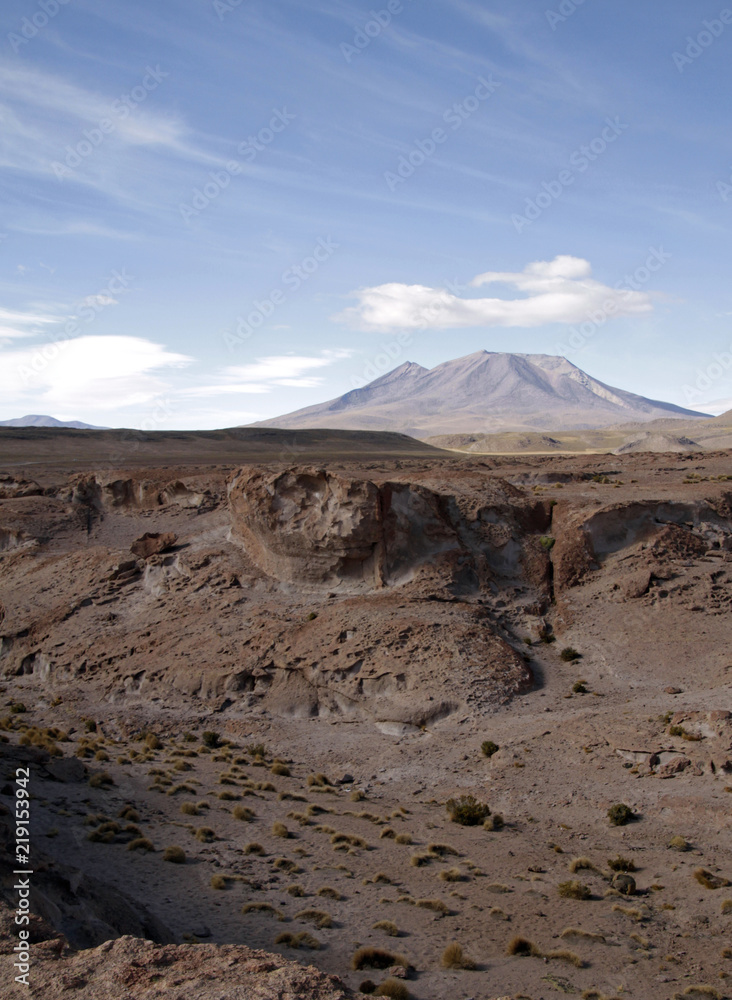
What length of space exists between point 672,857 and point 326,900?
7.78 meters

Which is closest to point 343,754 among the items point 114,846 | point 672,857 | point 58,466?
point 114,846

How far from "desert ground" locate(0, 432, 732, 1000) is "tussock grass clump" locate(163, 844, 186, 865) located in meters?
0.06

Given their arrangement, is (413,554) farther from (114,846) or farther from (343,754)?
(114,846)

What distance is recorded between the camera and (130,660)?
98.4ft

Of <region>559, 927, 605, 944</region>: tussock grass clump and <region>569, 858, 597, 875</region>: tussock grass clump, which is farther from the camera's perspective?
<region>569, 858, 597, 875</region>: tussock grass clump

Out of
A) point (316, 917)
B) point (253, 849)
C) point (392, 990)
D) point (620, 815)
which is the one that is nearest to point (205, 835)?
point (253, 849)

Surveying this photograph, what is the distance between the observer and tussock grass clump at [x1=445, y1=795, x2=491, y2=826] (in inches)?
719

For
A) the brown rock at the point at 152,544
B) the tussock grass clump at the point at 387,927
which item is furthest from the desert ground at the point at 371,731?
the brown rock at the point at 152,544

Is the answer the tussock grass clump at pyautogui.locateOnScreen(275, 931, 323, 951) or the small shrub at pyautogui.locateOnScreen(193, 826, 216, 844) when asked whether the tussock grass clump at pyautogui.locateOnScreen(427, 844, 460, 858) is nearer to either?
the tussock grass clump at pyautogui.locateOnScreen(275, 931, 323, 951)

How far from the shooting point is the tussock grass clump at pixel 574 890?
46.5 feet

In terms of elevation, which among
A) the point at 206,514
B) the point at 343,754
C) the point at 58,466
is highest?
the point at 58,466

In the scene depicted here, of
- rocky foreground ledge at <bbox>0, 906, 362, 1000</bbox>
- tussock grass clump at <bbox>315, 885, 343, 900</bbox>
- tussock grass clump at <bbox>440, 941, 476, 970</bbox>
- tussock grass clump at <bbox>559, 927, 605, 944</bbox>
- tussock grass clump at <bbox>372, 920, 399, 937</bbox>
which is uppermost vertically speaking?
rocky foreground ledge at <bbox>0, 906, 362, 1000</bbox>

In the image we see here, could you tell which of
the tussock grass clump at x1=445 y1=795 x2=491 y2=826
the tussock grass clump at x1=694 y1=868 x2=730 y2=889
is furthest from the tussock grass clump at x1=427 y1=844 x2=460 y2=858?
the tussock grass clump at x1=694 y1=868 x2=730 y2=889

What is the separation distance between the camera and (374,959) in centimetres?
1165
